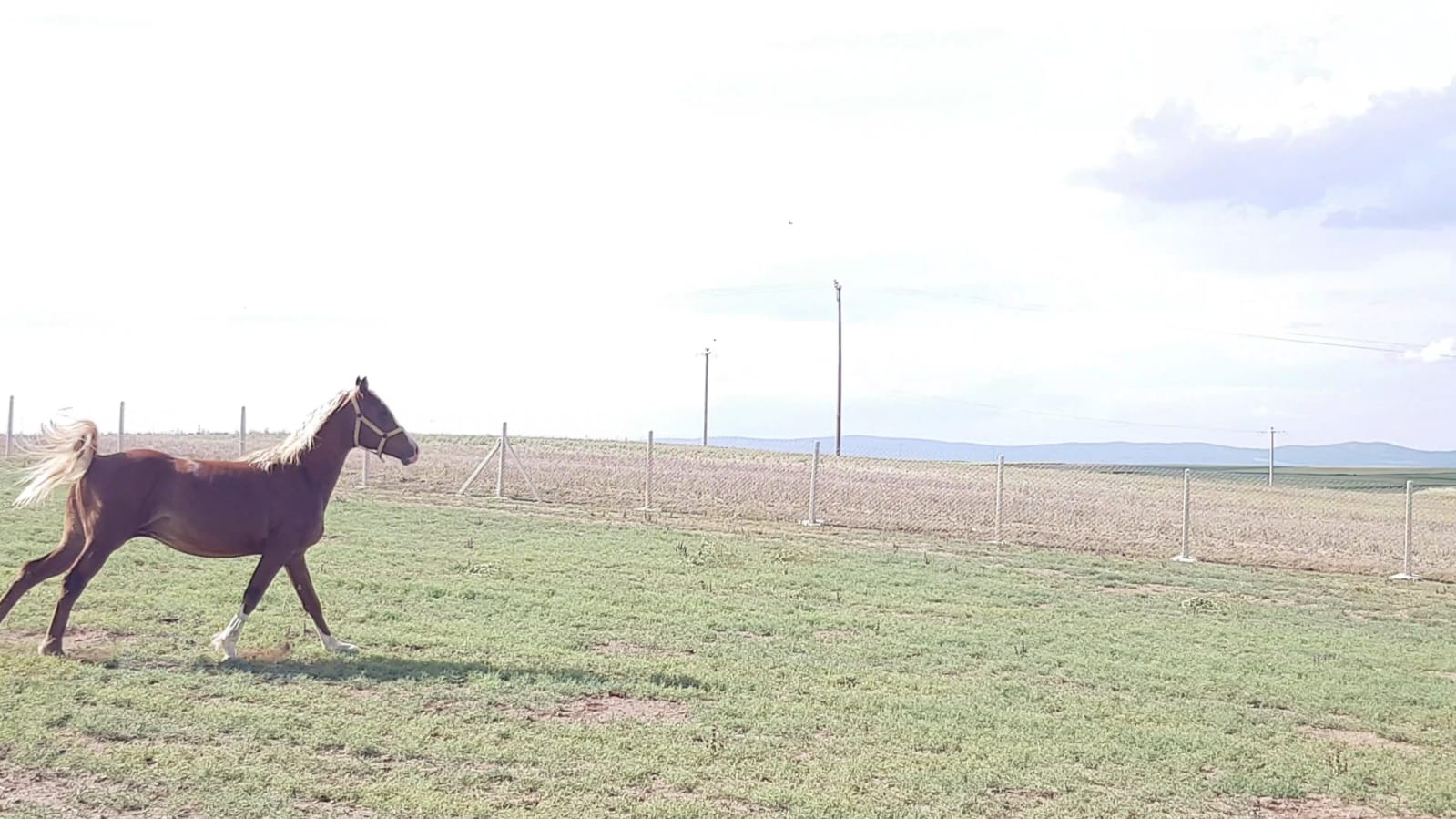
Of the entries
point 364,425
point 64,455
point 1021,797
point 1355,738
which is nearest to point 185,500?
point 64,455

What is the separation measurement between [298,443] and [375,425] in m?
0.56

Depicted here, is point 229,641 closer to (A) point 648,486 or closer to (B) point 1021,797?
(B) point 1021,797

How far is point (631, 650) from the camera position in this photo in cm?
927

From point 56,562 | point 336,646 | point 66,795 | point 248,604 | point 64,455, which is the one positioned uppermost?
point 64,455

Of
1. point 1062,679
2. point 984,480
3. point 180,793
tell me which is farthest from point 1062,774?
point 984,480

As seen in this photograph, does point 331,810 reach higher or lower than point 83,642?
lower

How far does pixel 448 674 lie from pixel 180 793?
2.57m

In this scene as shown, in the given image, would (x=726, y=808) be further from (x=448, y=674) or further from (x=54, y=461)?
(x=54, y=461)

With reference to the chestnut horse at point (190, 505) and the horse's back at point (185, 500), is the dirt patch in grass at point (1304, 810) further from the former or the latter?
the horse's back at point (185, 500)

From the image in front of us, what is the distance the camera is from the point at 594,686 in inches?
307

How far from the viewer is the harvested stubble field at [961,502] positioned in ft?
72.3

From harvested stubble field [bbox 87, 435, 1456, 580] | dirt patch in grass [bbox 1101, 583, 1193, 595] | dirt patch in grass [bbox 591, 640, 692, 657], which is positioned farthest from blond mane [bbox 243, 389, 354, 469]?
harvested stubble field [bbox 87, 435, 1456, 580]

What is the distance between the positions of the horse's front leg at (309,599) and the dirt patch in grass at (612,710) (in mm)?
1938

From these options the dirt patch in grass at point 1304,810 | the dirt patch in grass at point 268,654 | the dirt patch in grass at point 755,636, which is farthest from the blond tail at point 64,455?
the dirt patch in grass at point 1304,810
